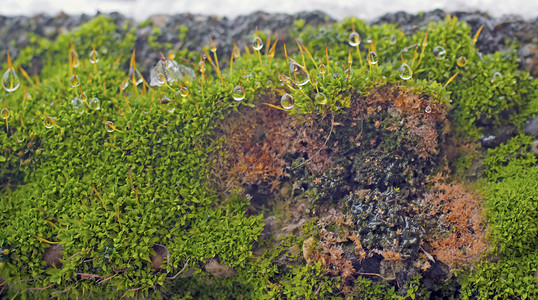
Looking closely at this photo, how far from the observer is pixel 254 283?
2822 mm

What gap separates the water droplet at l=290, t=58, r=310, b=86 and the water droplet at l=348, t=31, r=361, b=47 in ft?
1.74

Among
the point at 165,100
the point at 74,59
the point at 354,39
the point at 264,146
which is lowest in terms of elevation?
the point at 264,146

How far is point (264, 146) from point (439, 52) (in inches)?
65.1

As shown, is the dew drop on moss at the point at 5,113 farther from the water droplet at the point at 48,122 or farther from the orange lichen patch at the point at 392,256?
the orange lichen patch at the point at 392,256

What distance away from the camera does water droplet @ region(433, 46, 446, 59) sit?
3.19m

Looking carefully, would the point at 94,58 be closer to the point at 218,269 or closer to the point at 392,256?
the point at 218,269

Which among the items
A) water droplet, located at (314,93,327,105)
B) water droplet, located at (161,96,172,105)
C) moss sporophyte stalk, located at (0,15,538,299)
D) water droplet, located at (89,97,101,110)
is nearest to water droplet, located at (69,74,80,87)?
moss sporophyte stalk, located at (0,15,538,299)

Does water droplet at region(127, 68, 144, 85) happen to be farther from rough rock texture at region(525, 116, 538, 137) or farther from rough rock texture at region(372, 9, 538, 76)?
rough rock texture at region(525, 116, 538, 137)

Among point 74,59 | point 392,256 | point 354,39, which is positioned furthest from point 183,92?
point 392,256

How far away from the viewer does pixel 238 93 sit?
119 inches

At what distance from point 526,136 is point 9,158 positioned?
4.14 m

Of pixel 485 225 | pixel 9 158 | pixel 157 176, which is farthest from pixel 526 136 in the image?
pixel 9 158

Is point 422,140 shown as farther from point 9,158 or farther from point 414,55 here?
point 9,158

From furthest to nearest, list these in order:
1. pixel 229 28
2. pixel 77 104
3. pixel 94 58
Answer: pixel 229 28
pixel 94 58
pixel 77 104
